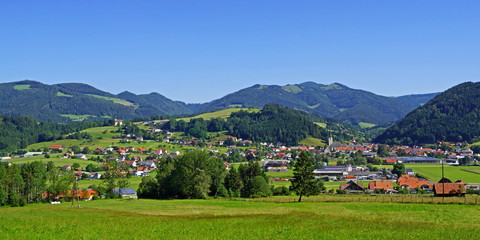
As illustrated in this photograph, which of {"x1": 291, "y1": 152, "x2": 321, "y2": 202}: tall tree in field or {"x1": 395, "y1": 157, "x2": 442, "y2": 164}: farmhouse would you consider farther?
{"x1": 395, "y1": 157, "x2": 442, "y2": 164}: farmhouse

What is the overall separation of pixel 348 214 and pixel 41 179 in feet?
175

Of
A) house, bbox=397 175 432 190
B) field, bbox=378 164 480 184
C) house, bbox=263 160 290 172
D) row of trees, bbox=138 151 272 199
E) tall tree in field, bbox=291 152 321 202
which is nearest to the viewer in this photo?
tall tree in field, bbox=291 152 321 202

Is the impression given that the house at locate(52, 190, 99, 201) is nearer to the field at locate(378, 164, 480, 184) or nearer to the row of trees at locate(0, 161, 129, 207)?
the row of trees at locate(0, 161, 129, 207)

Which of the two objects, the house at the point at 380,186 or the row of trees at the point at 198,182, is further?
the house at the point at 380,186

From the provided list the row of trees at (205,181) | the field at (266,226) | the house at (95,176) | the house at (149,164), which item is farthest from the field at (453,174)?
the house at (95,176)

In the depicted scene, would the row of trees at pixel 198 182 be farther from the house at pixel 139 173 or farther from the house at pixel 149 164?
the house at pixel 149 164

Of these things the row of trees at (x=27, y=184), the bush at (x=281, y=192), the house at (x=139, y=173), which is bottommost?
the house at (x=139, y=173)

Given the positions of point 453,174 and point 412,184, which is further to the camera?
point 453,174

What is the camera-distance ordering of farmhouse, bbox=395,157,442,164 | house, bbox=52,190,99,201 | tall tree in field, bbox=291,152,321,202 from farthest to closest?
1. farmhouse, bbox=395,157,442,164
2. house, bbox=52,190,99,201
3. tall tree in field, bbox=291,152,321,202

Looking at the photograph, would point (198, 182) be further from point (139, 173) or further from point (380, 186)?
point (139, 173)

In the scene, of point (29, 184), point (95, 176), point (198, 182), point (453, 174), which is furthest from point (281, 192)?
point (95, 176)

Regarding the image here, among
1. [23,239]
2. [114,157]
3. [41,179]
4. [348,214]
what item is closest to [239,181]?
[41,179]

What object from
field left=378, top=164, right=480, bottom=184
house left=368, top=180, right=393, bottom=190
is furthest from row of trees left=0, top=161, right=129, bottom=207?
field left=378, top=164, right=480, bottom=184

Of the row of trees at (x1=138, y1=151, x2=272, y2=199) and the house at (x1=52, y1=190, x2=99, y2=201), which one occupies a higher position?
the row of trees at (x1=138, y1=151, x2=272, y2=199)
